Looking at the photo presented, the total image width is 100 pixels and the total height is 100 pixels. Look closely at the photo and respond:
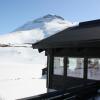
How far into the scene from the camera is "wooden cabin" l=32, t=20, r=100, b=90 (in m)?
7.24

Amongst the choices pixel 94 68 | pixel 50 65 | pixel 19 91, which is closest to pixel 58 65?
pixel 50 65

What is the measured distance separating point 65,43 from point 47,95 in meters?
2.81

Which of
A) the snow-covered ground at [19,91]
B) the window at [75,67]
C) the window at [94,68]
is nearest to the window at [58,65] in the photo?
the window at [75,67]

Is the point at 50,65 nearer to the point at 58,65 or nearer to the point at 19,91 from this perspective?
the point at 58,65

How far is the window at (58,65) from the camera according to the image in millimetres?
8818

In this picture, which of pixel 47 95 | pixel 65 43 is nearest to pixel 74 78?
pixel 65 43

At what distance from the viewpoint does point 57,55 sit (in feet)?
29.5

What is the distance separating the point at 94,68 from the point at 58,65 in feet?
5.90

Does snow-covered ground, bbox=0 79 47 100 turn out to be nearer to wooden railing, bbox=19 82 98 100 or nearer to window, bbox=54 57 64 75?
window, bbox=54 57 64 75

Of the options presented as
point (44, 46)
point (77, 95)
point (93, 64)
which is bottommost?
point (77, 95)

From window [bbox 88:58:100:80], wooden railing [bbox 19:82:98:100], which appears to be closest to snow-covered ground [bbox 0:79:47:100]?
window [bbox 88:58:100:80]

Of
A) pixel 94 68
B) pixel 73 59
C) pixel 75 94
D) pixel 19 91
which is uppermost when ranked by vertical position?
pixel 73 59

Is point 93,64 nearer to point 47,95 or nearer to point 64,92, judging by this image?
point 64,92

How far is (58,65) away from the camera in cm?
895
